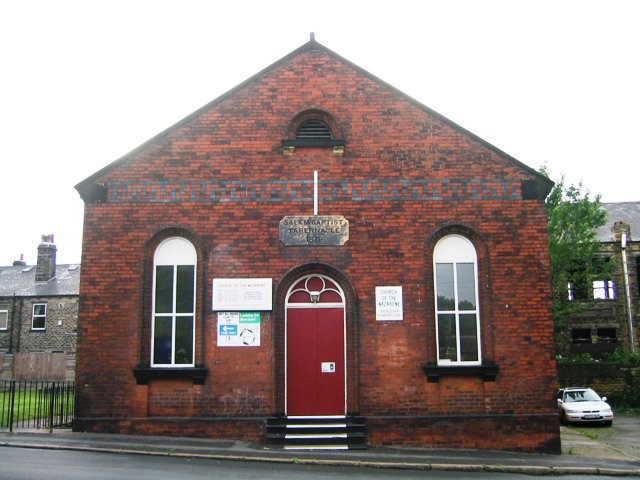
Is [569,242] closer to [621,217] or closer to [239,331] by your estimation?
[621,217]

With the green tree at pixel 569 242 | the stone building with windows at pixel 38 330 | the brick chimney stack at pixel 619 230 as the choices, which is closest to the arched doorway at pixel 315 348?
the green tree at pixel 569 242

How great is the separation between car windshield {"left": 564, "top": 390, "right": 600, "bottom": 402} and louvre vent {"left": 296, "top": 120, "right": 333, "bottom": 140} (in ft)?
45.0

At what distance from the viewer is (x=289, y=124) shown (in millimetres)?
13703

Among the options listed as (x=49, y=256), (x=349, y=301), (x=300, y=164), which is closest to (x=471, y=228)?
(x=349, y=301)

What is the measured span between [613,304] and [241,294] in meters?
29.1

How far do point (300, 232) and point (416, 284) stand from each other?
2.59 meters

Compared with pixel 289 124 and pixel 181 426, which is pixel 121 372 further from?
pixel 289 124

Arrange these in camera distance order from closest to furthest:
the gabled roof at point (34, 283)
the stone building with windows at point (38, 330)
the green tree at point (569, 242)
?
the green tree at point (569, 242) < the stone building with windows at point (38, 330) < the gabled roof at point (34, 283)

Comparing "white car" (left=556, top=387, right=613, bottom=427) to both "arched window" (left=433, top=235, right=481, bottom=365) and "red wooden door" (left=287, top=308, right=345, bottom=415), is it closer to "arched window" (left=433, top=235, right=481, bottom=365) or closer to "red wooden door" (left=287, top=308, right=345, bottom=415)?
"arched window" (left=433, top=235, right=481, bottom=365)

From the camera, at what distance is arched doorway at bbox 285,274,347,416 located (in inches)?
508

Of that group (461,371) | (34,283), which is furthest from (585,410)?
(34,283)

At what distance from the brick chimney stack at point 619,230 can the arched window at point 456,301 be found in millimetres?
26514

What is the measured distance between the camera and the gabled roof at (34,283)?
130ft

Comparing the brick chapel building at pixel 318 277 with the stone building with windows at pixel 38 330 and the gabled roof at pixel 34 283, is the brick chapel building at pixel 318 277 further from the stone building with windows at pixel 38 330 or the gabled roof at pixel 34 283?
the gabled roof at pixel 34 283
